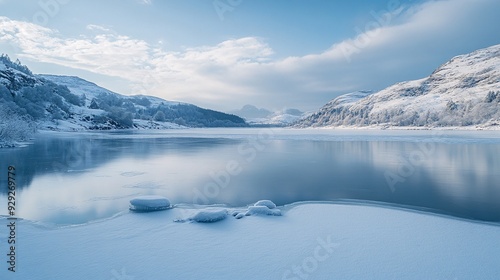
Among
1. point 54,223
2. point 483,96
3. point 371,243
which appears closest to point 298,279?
point 371,243

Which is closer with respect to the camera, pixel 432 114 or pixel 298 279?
pixel 298 279

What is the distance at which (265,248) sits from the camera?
315 inches

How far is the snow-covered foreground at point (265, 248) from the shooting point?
21.7 ft

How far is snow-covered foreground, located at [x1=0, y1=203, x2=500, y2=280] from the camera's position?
660cm

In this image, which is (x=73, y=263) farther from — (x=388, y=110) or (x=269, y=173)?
(x=388, y=110)

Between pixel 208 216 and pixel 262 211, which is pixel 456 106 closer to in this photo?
pixel 262 211

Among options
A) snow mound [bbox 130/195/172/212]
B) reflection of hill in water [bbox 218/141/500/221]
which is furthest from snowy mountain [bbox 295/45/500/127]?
snow mound [bbox 130/195/172/212]

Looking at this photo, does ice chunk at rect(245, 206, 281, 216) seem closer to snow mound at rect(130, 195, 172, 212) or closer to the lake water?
the lake water

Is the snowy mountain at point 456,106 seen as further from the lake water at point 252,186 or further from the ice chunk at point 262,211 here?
the ice chunk at point 262,211

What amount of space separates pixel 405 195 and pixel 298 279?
10.8m

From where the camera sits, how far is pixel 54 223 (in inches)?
415

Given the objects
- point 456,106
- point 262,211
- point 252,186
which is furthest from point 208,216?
point 456,106

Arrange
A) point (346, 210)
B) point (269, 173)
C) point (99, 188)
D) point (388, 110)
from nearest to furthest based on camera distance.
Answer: point (346, 210) < point (99, 188) < point (269, 173) < point (388, 110)

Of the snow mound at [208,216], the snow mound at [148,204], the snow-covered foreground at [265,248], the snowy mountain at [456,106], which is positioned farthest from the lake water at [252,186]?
the snowy mountain at [456,106]
